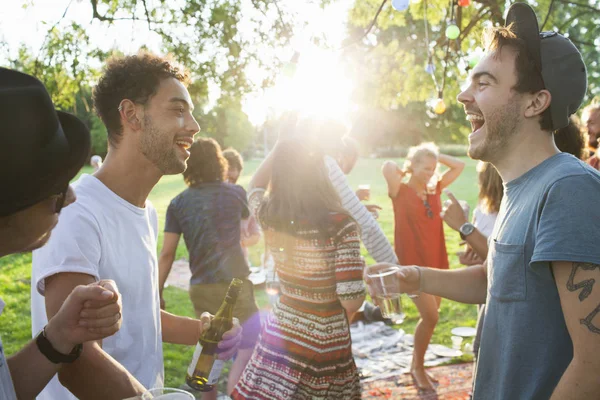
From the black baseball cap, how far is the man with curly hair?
164 cm

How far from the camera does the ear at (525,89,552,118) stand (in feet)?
6.02

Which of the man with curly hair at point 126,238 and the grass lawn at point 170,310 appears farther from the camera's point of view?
the grass lawn at point 170,310

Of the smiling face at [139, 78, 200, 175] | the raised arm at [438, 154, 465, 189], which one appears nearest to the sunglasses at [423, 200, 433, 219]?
the raised arm at [438, 154, 465, 189]

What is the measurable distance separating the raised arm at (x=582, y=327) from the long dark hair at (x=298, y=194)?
1557mm

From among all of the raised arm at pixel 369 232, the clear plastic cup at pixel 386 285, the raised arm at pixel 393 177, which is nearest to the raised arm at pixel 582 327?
the clear plastic cup at pixel 386 285

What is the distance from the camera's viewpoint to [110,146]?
2.46 metres

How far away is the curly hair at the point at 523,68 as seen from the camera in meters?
1.86

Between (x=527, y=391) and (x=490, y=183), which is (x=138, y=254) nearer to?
(x=527, y=391)

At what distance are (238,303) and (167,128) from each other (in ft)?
7.66

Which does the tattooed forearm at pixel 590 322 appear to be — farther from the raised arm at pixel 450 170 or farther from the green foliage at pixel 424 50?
the green foliage at pixel 424 50

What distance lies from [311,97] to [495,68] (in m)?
3.04

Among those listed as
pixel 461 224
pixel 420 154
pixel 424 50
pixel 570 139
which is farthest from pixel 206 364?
pixel 424 50

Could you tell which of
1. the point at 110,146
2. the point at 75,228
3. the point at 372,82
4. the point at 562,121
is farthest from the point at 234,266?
the point at 372,82

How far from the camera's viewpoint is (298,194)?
9.94ft
